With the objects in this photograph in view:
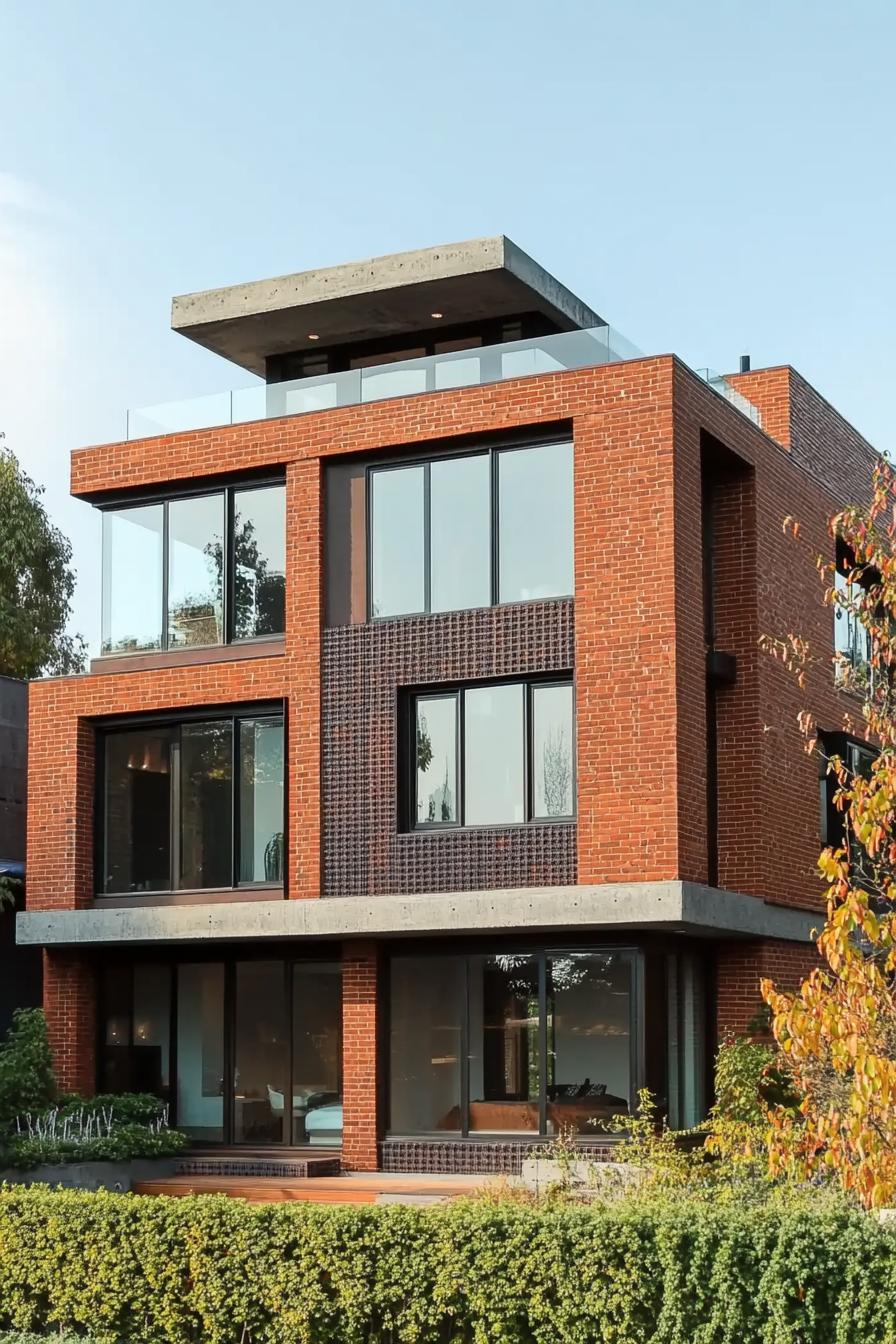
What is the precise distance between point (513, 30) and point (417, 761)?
29.2ft

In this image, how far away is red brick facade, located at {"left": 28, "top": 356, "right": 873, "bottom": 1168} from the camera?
835 inches

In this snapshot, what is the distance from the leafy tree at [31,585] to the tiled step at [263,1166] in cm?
2094

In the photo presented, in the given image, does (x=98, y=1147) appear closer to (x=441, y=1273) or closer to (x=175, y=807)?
(x=175, y=807)

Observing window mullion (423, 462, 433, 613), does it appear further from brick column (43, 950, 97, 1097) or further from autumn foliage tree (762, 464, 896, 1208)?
autumn foliage tree (762, 464, 896, 1208)

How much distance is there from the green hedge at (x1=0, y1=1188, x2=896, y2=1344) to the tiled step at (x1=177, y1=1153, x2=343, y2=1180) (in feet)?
24.8

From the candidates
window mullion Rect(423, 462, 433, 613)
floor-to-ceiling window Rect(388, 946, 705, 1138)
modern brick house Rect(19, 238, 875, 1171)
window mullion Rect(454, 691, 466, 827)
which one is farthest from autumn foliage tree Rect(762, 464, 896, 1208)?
window mullion Rect(423, 462, 433, 613)

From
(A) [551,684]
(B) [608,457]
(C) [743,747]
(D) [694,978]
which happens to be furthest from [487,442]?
(D) [694,978]

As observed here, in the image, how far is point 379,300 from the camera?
25.8 meters

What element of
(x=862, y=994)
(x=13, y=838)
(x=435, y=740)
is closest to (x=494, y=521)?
(x=435, y=740)

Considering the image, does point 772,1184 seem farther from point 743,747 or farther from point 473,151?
point 473,151

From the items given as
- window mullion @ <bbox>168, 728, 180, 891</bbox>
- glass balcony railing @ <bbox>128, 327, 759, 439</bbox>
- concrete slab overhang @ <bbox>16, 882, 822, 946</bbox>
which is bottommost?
concrete slab overhang @ <bbox>16, 882, 822, 946</bbox>

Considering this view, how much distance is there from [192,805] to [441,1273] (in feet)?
40.2

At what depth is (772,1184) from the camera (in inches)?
624

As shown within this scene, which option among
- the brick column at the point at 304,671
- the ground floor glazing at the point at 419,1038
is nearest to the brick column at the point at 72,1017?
the ground floor glazing at the point at 419,1038
